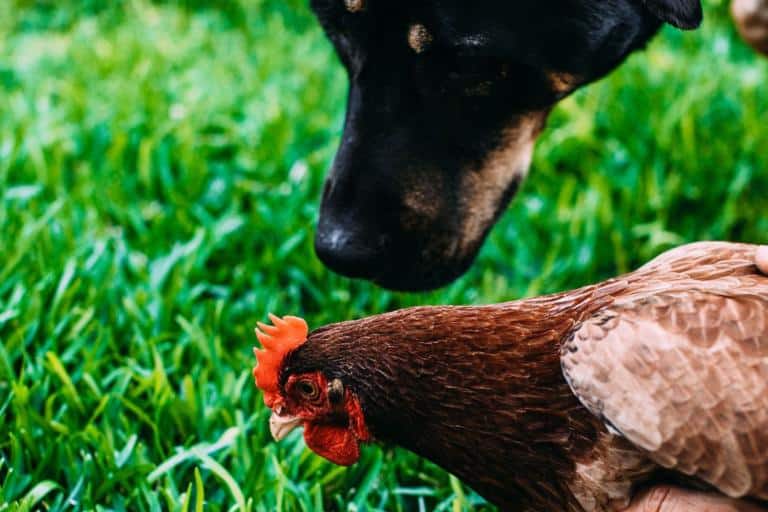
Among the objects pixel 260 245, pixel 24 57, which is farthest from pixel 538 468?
pixel 24 57

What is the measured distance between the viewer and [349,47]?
317 cm

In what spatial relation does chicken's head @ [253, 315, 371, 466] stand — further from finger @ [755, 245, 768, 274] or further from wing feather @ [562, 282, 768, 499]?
finger @ [755, 245, 768, 274]

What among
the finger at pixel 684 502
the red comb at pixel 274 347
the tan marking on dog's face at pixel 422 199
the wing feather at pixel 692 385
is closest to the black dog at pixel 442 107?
the tan marking on dog's face at pixel 422 199

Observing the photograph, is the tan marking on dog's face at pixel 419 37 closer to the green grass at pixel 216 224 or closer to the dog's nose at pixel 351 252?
the dog's nose at pixel 351 252

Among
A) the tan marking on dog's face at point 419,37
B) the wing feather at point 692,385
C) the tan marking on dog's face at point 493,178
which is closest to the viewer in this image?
the wing feather at point 692,385

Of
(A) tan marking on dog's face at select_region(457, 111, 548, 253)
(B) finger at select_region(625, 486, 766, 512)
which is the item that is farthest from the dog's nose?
(B) finger at select_region(625, 486, 766, 512)

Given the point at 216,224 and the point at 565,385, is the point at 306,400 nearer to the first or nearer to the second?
the point at 565,385

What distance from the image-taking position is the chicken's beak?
2.39 m

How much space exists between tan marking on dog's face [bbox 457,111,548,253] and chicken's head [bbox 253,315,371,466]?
99cm

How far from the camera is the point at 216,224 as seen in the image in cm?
401

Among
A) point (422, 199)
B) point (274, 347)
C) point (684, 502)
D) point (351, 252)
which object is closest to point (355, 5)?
point (422, 199)

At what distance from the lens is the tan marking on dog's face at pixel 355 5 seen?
2947 mm

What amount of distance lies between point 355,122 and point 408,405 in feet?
4.02

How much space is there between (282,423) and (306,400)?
3.6 inches
